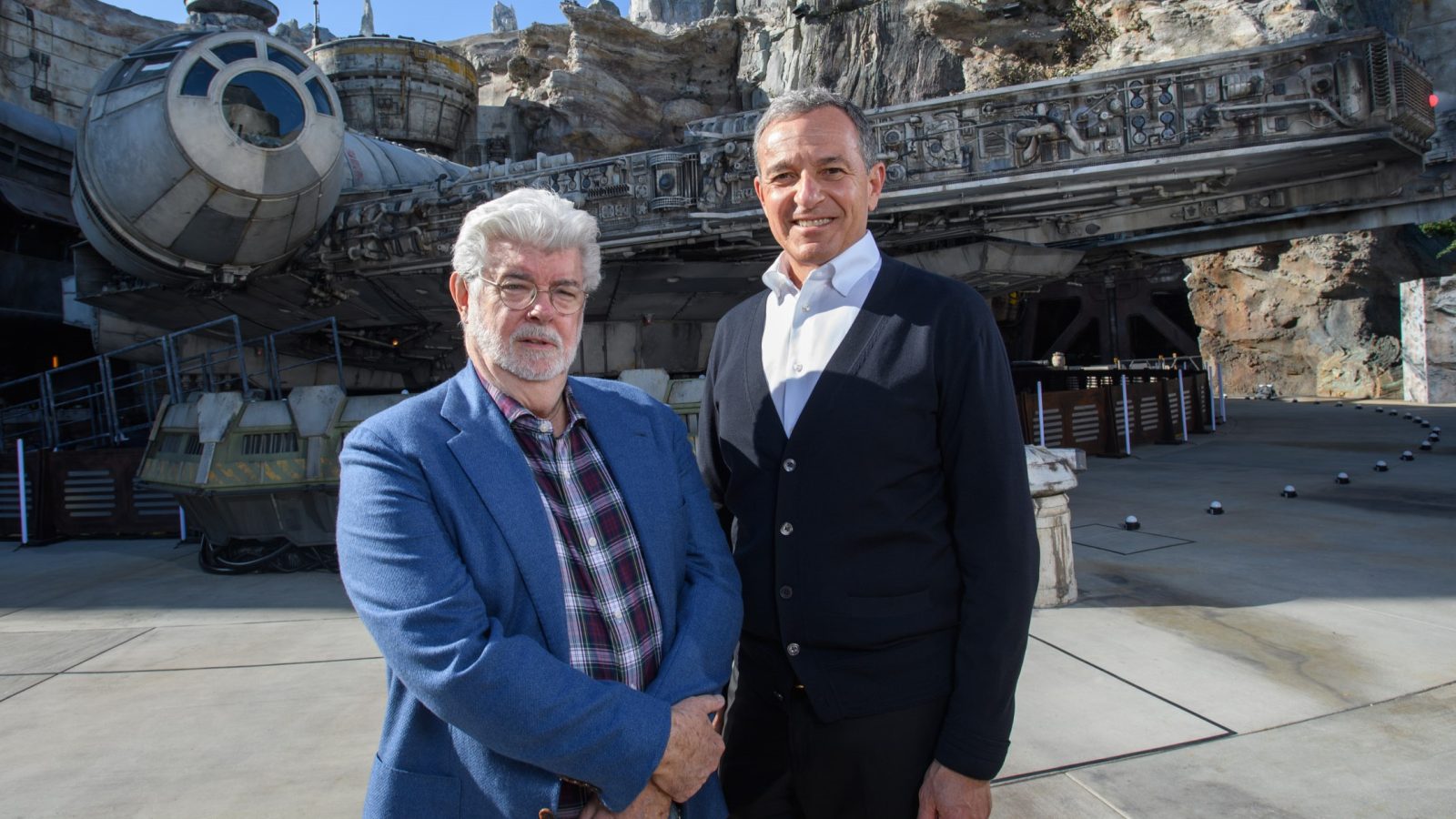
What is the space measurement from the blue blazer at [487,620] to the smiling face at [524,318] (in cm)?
12

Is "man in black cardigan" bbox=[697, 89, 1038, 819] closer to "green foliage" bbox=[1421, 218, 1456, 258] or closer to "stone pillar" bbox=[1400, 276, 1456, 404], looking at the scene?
"stone pillar" bbox=[1400, 276, 1456, 404]

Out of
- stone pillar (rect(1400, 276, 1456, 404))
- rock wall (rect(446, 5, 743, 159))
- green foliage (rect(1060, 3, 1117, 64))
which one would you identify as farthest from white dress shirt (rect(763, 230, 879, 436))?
rock wall (rect(446, 5, 743, 159))

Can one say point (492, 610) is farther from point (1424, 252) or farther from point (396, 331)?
point (1424, 252)

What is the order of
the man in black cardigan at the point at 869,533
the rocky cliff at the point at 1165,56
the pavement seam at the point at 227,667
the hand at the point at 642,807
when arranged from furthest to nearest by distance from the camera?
the rocky cliff at the point at 1165,56 < the pavement seam at the point at 227,667 < the man in black cardigan at the point at 869,533 < the hand at the point at 642,807

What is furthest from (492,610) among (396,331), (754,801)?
(396,331)

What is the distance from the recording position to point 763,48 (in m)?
38.0

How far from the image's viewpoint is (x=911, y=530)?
6.07 ft

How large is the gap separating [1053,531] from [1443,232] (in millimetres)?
27702

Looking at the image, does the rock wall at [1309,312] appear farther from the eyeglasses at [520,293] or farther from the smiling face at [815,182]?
the eyeglasses at [520,293]

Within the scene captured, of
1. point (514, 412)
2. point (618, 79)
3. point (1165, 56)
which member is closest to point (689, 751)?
point (514, 412)

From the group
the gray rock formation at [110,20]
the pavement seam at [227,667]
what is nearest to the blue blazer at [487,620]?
the pavement seam at [227,667]

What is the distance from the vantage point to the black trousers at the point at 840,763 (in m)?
1.82

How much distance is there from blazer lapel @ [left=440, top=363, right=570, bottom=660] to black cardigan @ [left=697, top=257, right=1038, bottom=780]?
1.73 feet

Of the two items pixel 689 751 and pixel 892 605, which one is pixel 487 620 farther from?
pixel 892 605
